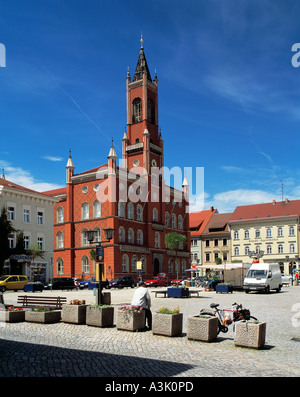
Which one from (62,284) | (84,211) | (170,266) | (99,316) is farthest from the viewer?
(170,266)

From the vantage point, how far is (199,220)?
8719 cm

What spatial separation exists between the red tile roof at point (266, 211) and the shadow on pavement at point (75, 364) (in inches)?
2772

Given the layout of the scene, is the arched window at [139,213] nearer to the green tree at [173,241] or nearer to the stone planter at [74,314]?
the green tree at [173,241]

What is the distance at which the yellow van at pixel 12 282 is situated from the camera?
118 ft

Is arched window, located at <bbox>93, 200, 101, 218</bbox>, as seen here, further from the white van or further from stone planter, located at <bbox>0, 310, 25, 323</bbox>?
stone planter, located at <bbox>0, 310, 25, 323</bbox>

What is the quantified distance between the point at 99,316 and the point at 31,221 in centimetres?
3517

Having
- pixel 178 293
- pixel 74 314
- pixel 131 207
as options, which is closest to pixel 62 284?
pixel 178 293

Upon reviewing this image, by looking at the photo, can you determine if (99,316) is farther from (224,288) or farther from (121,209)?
(121,209)

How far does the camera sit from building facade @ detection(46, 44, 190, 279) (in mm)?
56406

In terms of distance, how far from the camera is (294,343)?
419 inches

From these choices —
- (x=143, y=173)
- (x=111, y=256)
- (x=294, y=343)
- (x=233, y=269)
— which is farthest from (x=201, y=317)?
(x=143, y=173)

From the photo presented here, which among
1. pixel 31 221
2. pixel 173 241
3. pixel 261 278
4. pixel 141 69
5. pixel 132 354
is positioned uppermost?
pixel 141 69

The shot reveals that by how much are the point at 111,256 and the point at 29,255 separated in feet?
42.7

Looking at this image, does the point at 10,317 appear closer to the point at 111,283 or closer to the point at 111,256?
the point at 111,283
